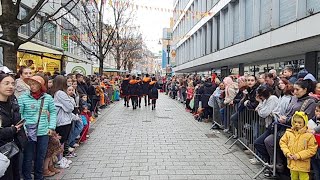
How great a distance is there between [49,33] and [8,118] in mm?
24075

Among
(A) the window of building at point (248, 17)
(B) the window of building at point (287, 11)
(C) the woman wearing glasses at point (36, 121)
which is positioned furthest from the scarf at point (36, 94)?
(A) the window of building at point (248, 17)

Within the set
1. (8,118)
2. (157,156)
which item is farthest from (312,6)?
(8,118)

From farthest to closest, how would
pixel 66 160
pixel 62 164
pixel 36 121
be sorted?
pixel 66 160 → pixel 62 164 → pixel 36 121

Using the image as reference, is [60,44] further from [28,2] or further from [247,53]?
[247,53]

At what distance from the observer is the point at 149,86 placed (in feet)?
58.4

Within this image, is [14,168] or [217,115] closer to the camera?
[14,168]

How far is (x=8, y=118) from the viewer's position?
4.28 metres

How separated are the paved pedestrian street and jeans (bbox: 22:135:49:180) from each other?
1.98ft

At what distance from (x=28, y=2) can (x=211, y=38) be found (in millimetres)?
16901

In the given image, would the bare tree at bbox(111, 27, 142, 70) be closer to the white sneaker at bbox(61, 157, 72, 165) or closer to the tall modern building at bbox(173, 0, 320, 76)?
the tall modern building at bbox(173, 0, 320, 76)

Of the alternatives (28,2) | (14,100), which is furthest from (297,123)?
(28,2)

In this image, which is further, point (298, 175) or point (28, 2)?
point (28, 2)

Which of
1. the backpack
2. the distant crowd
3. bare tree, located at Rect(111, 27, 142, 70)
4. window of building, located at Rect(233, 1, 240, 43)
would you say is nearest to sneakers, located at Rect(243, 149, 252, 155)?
the distant crowd

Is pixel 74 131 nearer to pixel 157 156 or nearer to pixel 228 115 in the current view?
pixel 157 156
